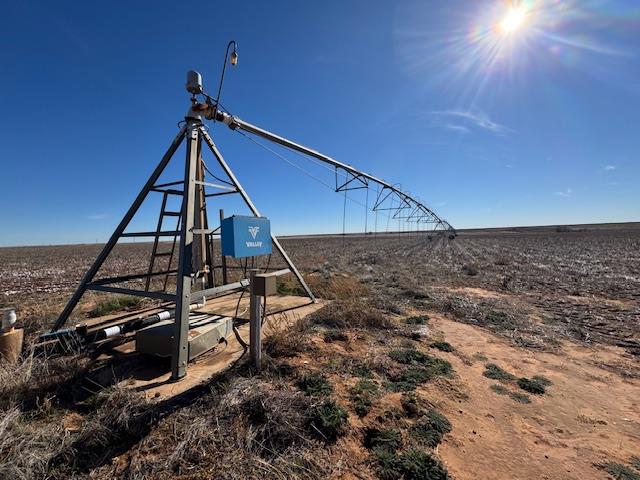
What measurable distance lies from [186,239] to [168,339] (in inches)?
63.4

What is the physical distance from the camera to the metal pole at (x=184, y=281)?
437cm

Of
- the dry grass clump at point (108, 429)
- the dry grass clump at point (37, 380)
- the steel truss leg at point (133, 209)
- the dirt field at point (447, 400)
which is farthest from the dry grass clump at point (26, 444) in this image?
the steel truss leg at point (133, 209)

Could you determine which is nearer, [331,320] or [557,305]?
[331,320]

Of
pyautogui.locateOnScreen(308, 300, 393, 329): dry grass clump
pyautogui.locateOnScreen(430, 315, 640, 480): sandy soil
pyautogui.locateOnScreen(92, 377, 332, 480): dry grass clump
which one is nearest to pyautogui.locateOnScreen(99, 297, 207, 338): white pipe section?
pyautogui.locateOnScreen(92, 377, 332, 480): dry grass clump

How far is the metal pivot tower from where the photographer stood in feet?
14.8

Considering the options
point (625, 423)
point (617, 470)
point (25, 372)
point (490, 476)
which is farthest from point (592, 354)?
point (25, 372)

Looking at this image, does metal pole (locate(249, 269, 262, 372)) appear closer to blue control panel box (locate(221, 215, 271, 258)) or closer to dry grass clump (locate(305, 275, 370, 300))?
blue control panel box (locate(221, 215, 271, 258))

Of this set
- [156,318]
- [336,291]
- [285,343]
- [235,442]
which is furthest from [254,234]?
[336,291]

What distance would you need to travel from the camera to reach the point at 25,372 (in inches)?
161

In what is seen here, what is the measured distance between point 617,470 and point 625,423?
1.22 meters

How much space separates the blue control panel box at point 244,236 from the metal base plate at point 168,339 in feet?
4.79

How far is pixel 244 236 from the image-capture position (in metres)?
5.04

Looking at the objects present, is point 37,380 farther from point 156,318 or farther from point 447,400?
point 447,400

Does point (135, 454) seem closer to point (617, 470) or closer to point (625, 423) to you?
point (617, 470)
